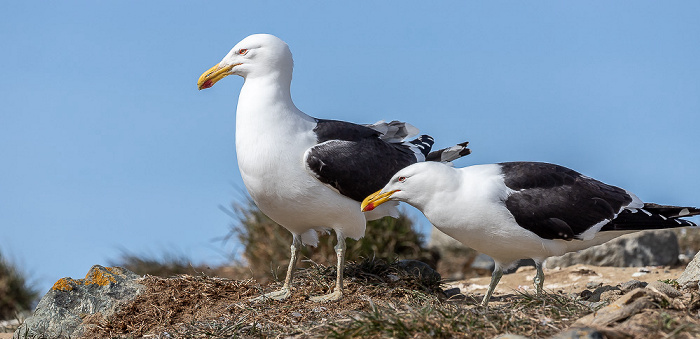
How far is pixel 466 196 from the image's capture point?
653 cm

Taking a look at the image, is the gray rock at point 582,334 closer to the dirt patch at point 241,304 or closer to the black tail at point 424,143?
the dirt patch at point 241,304

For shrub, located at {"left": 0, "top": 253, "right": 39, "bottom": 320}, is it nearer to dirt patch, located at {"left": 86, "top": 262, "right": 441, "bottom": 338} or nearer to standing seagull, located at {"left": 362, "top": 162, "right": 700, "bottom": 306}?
dirt patch, located at {"left": 86, "top": 262, "right": 441, "bottom": 338}

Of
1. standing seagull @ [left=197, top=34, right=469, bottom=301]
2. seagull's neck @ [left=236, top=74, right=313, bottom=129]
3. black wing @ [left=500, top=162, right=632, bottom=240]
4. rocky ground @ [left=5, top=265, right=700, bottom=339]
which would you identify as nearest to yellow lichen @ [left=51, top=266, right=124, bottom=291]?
rocky ground @ [left=5, top=265, right=700, bottom=339]

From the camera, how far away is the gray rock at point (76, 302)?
7480mm

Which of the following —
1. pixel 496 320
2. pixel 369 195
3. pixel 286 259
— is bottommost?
pixel 286 259

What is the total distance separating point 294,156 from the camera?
7.10m

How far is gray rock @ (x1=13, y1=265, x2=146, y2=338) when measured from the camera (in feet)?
24.5

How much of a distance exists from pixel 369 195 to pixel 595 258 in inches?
244

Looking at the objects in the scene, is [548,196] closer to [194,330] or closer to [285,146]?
[285,146]

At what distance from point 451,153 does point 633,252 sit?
5.51 metres

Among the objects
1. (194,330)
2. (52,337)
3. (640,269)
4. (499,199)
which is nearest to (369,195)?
(499,199)

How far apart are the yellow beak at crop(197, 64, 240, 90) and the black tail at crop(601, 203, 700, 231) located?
3.85m

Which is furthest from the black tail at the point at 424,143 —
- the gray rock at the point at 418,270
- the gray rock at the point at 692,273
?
the gray rock at the point at 692,273

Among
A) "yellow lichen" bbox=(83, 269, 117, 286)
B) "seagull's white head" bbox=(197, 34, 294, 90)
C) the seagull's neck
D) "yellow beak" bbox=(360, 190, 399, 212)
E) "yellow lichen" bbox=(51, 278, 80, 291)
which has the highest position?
"seagull's white head" bbox=(197, 34, 294, 90)
